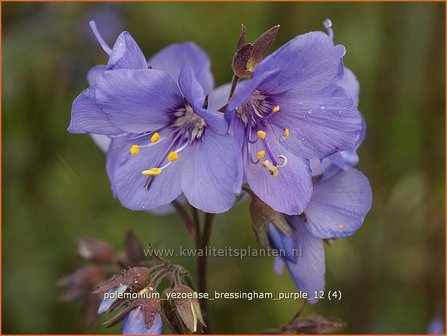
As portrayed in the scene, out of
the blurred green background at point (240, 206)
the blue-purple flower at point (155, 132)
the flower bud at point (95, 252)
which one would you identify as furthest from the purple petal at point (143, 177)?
the blurred green background at point (240, 206)

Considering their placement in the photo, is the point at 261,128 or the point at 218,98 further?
the point at 218,98

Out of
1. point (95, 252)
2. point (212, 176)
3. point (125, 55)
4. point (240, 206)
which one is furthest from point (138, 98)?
point (240, 206)

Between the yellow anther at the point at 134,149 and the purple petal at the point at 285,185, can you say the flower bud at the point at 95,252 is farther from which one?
the purple petal at the point at 285,185

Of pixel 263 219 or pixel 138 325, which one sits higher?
pixel 263 219

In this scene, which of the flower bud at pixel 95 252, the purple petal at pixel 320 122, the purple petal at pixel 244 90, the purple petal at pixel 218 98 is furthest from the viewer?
the flower bud at pixel 95 252

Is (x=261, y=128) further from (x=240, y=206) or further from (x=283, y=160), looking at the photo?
(x=240, y=206)
